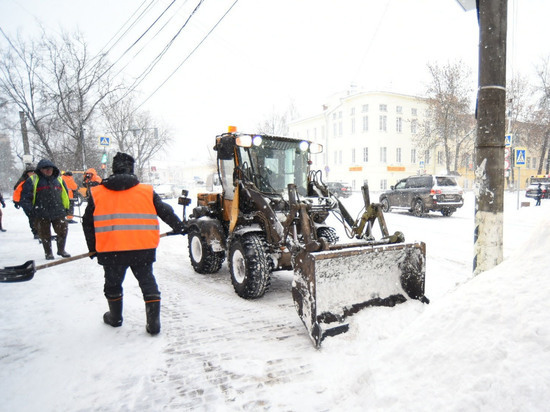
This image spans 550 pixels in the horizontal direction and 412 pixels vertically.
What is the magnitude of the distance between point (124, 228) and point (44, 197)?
4.40 m

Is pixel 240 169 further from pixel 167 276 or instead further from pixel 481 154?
pixel 481 154

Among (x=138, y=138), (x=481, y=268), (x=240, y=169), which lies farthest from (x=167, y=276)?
(x=138, y=138)

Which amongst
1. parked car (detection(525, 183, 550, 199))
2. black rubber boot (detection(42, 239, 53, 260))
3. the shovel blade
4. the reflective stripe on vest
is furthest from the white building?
the shovel blade

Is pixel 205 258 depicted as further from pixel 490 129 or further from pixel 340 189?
pixel 340 189

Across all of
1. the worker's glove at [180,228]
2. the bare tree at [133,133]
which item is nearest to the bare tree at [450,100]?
the bare tree at [133,133]

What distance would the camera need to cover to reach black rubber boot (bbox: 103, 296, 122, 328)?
3.42 m

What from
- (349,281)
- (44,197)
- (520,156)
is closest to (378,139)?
(520,156)

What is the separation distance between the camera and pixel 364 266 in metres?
3.42

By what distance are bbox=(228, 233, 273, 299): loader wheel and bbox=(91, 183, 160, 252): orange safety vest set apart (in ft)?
4.32

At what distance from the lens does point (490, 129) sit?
325 cm

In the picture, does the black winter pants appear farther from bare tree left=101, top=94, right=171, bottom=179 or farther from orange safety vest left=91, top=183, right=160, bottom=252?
bare tree left=101, top=94, right=171, bottom=179

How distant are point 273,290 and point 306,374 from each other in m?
2.14

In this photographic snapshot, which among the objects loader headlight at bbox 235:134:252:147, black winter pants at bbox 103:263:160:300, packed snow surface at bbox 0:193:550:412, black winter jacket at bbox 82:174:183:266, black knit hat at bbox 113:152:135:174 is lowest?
packed snow surface at bbox 0:193:550:412

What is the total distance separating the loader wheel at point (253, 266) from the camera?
404cm
